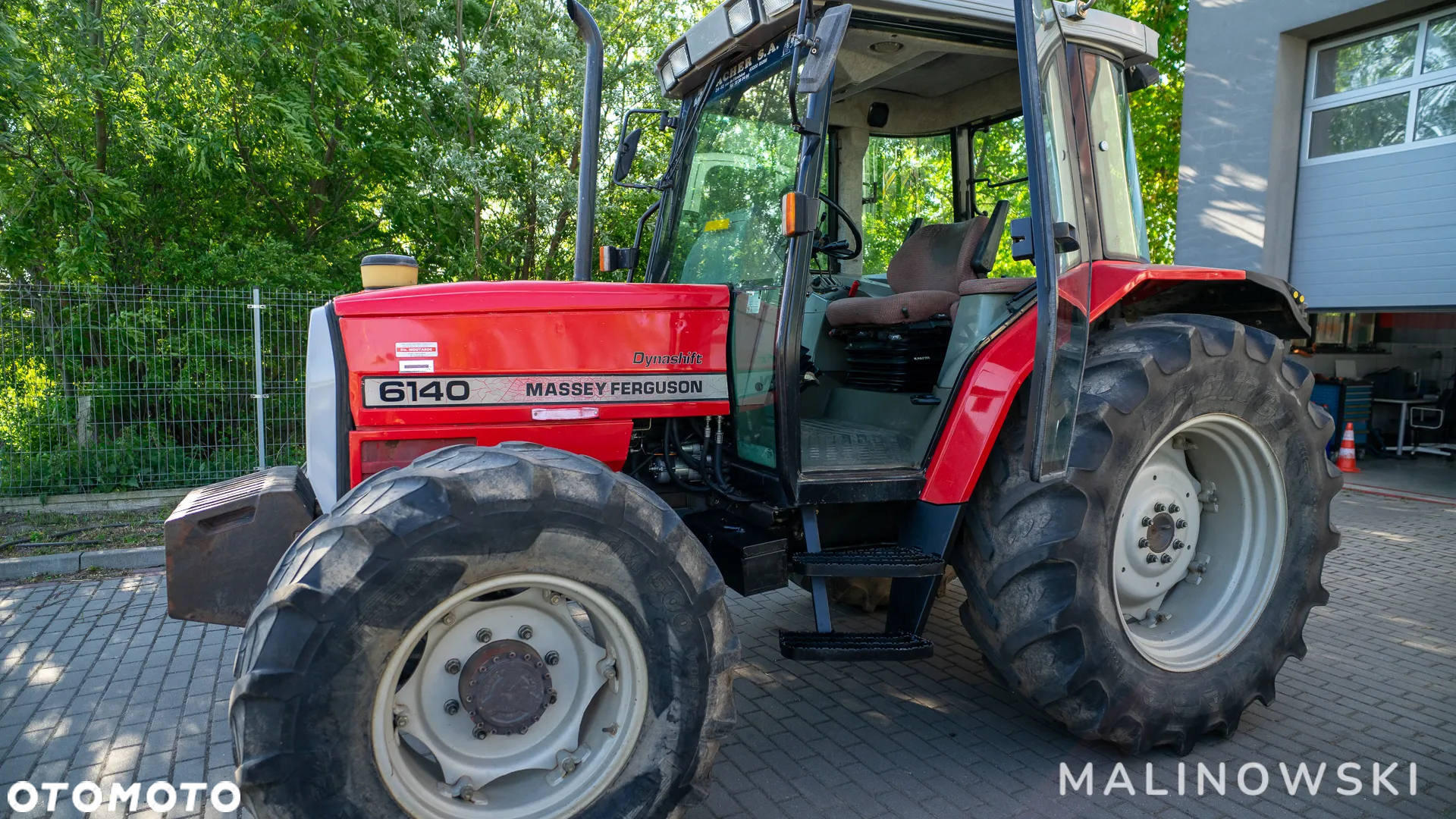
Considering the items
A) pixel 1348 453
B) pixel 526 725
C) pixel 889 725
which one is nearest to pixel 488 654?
pixel 526 725

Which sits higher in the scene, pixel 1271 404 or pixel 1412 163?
pixel 1412 163

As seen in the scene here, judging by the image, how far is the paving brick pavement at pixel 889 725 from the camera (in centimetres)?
297

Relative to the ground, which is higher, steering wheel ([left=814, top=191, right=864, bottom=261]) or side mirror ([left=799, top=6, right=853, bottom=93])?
side mirror ([left=799, top=6, right=853, bottom=93])

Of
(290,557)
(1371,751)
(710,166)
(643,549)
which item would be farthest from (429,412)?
(1371,751)

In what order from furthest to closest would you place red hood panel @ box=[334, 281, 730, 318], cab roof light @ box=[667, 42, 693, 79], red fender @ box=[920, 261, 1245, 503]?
cab roof light @ box=[667, 42, 693, 79] → red fender @ box=[920, 261, 1245, 503] → red hood panel @ box=[334, 281, 730, 318]

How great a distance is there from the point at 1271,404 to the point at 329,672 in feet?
11.4

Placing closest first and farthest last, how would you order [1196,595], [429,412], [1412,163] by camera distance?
[429,412]
[1196,595]
[1412,163]

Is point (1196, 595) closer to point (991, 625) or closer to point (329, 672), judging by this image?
point (991, 625)

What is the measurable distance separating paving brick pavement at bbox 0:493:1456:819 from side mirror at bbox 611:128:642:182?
7.87 ft

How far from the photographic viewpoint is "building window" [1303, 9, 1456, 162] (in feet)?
29.6

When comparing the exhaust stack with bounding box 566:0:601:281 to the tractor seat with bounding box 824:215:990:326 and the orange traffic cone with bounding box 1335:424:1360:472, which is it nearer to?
the tractor seat with bounding box 824:215:990:326

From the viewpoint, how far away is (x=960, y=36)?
327cm

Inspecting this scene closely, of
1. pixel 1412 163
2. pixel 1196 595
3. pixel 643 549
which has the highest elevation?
pixel 1412 163
